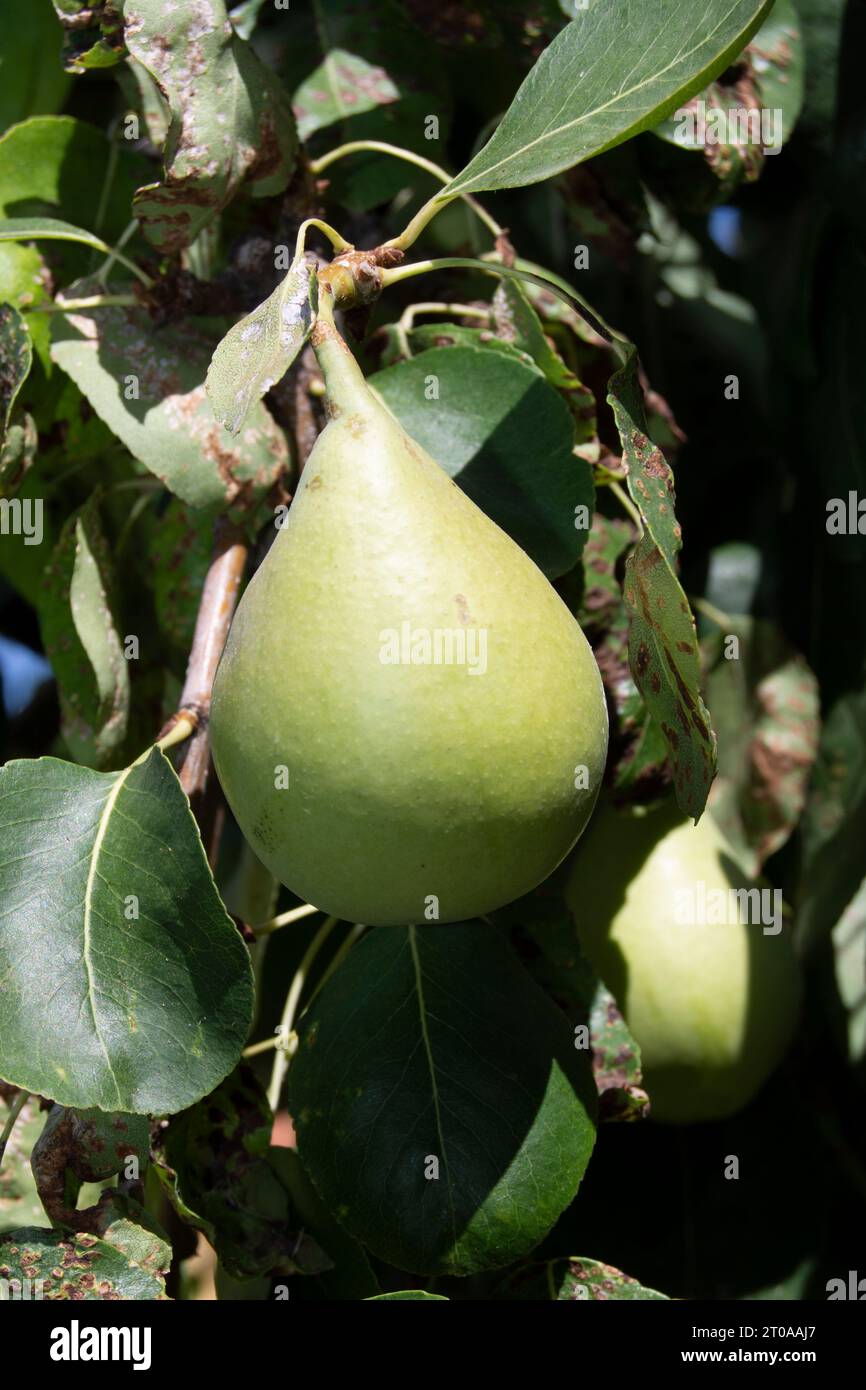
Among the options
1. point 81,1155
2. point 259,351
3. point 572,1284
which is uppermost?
point 259,351

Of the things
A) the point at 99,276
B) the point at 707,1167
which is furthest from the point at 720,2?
the point at 707,1167

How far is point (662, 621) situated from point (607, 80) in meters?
0.31

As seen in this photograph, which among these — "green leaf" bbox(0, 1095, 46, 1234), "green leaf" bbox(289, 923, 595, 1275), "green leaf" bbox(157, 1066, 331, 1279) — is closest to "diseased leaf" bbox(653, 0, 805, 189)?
"green leaf" bbox(289, 923, 595, 1275)

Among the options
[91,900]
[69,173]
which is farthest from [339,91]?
[91,900]

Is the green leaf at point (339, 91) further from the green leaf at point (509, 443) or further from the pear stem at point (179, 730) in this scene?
the pear stem at point (179, 730)

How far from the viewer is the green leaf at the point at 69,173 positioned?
1.09m

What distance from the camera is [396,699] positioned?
0.67 metres

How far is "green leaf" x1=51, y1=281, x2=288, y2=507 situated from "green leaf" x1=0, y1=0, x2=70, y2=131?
49 cm

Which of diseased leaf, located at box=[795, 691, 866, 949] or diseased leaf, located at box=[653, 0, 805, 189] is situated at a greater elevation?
diseased leaf, located at box=[653, 0, 805, 189]

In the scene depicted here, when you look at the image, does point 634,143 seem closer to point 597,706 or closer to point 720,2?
point 720,2

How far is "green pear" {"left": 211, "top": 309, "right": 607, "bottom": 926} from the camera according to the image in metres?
0.67

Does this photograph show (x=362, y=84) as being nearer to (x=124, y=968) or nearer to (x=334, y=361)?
(x=334, y=361)

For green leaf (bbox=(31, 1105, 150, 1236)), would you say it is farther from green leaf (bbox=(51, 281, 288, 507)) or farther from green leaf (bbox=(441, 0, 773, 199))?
green leaf (bbox=(441, 0, 773, 199))

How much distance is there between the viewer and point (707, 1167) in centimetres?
138
